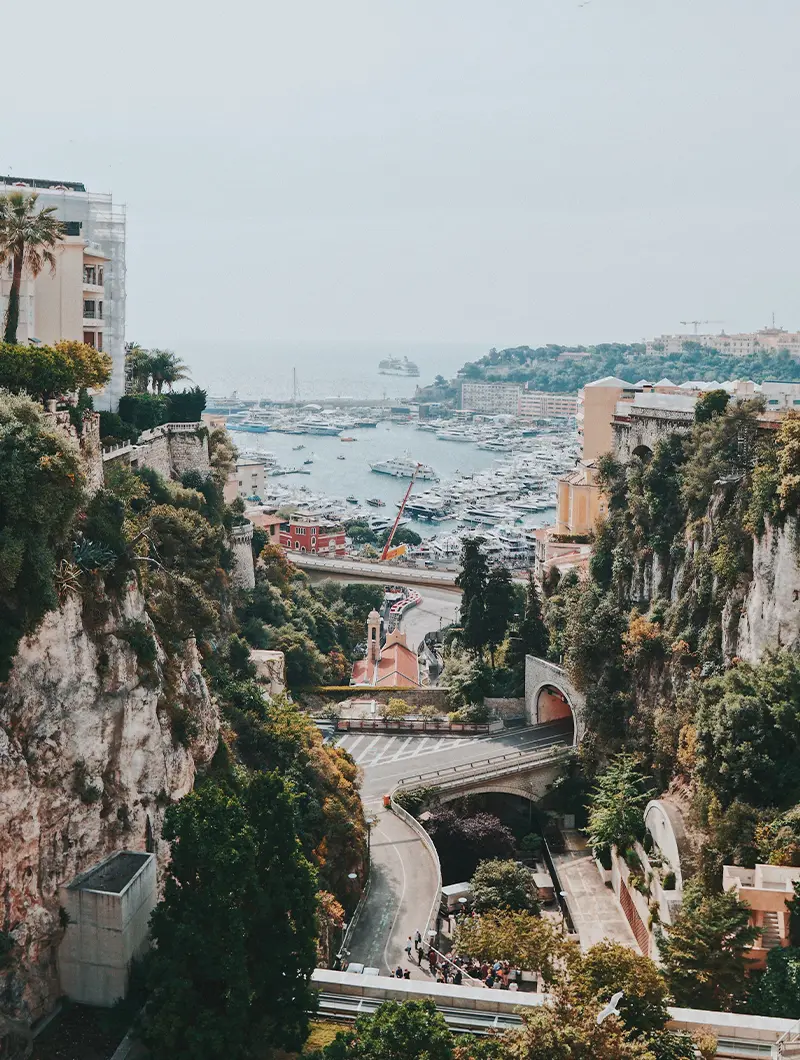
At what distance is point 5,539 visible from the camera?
18297 mm

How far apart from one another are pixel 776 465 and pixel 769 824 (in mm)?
10092

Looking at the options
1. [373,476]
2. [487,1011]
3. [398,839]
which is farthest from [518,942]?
[373,476]

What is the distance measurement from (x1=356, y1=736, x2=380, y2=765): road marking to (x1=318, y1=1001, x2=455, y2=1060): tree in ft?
72.0

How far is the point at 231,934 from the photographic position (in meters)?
16.9

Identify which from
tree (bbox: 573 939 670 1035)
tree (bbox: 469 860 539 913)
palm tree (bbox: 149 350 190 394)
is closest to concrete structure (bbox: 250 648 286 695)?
tree (bbox: 469 860 539 913)

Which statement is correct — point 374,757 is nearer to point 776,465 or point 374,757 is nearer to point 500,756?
point 500,756

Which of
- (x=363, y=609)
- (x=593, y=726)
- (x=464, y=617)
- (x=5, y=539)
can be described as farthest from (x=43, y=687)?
(x=363, y=609)

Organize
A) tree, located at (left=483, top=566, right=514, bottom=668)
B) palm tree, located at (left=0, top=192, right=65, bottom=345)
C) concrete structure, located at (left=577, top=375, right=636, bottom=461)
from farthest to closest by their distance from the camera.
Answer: concrete structure, located at (left=577, top=375, right=636, bottom=461), tree, located at (left=483, top=566, right=514, bottom=668), palm tree, located at (left=0, top=192, right=65, bottom=345)

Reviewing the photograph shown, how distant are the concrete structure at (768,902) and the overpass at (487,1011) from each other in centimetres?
546

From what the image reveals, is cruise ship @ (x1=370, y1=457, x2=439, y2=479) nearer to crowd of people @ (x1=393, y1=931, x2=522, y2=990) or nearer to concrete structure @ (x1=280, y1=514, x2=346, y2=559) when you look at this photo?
concrete structure @ (x1=280, y1=514, x2=346, y2=559)

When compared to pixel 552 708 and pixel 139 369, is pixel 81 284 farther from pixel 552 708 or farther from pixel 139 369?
pixel 552 708

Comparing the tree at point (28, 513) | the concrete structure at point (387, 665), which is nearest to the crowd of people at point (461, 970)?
the tree at point (28, 513)

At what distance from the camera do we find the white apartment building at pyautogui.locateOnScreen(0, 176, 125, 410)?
110 feet

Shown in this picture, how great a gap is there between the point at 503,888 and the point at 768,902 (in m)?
8.84
